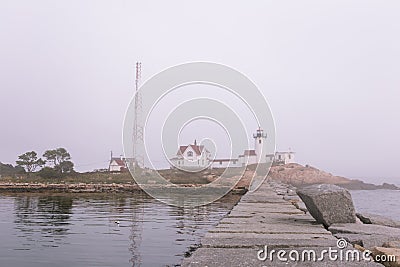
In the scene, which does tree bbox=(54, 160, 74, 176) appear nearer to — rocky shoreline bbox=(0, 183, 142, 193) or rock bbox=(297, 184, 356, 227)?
rocky shoreline bbox=(0, 183, 142, 193)

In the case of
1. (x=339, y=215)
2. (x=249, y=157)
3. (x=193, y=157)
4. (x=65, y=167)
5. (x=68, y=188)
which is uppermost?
(x=249, y=157)

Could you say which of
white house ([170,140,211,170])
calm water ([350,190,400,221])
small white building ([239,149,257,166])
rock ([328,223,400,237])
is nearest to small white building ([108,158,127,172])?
white house ([170,140,211,170])

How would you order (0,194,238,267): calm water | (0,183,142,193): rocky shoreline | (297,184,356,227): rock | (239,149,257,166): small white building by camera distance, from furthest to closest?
1. (239,149,257,166): small white building
2. (0,183,142,193): rocky shoreline
3. (0,194,238,267): calm water
4. (297,184,356,227): rock

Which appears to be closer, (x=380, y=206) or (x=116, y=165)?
(x=380, y=206)

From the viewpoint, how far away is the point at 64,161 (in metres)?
67.2

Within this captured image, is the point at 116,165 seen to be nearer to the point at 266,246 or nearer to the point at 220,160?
the point at 220,160

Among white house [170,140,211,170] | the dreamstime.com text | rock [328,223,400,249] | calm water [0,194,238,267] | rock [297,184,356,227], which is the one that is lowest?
calm water [0,194,238,267]

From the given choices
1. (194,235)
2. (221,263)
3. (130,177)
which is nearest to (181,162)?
(130,177)

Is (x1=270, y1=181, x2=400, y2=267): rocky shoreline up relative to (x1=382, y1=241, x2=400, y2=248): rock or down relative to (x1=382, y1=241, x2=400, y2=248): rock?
up

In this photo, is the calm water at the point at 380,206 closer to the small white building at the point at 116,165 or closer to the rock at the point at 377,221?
the rock at the point at 377,221

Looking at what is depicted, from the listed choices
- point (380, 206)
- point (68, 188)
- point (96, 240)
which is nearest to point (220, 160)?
point (68, 188)

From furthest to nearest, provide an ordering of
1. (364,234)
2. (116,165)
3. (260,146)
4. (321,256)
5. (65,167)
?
(116,165)
(260,146)
(65,167)
(364,234)
(321,256)

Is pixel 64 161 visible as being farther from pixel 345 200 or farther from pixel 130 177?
pixel 345 200

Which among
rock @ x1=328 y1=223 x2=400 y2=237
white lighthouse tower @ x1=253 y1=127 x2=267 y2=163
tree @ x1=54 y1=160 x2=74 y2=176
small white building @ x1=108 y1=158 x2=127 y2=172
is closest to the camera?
rock @ x1=328 y1=223 x2=400 y2=237
